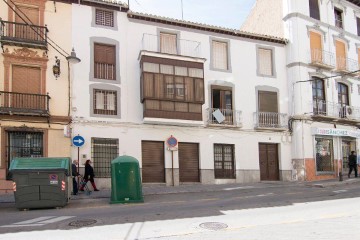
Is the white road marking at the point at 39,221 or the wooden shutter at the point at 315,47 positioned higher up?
the wooden shutter at the point at 315,47

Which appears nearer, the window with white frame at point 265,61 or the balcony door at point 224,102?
the balcony door at point 224,102

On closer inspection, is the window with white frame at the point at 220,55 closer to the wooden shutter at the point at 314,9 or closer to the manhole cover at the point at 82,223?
the wooden shutter at the point at 314,9

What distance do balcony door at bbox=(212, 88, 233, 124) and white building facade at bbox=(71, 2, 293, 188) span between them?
0.06m

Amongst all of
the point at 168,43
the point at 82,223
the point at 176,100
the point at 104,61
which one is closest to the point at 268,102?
the point at 176,100

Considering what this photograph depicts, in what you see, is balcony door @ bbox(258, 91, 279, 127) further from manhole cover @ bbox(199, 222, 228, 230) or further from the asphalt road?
manhole cover @ bbox(199, 222, 228, 230)

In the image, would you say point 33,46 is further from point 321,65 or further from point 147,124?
point 321,65

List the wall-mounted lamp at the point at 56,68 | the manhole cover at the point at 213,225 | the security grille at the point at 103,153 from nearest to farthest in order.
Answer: the manhole cover at the point at 213,225 < the wall-mounted lamp at the point at 56,68 < the security grille at the point at 103,153

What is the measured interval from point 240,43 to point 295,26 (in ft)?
12.4

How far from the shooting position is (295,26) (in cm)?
2328

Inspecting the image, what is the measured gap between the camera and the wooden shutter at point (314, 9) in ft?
79.9

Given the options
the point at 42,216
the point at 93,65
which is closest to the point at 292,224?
the point at 42,216

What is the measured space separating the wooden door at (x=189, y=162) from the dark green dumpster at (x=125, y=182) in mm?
7203

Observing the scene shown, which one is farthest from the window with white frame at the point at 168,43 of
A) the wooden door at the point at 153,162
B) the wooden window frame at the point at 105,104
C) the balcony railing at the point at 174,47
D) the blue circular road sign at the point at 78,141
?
the blue circular road sign at the point at 78,141

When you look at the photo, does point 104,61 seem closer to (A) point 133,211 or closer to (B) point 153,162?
(B) point 153,162
